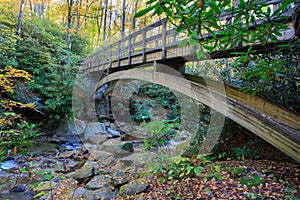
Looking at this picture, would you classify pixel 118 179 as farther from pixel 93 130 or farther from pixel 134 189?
pixel 93 130

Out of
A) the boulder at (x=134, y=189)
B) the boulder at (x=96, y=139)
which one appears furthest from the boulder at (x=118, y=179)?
the boulder at (x=96, y=139)

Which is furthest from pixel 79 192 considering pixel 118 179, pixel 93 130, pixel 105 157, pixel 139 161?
pixel 93 130

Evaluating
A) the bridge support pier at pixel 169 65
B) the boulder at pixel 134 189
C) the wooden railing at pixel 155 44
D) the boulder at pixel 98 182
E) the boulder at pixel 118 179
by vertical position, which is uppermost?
the wooden railing at pixel 155 44

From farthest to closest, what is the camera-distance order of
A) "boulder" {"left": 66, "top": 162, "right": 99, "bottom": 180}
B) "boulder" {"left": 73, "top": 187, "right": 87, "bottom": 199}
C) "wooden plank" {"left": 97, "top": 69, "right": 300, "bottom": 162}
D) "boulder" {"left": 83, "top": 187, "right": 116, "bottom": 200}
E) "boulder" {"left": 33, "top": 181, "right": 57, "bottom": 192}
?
"boulder" {"left": 66, "top": 162, "right": 99, "bottom": 180}
"boulder" {"left": 33, "top": 181, "right": 57, "bottom": 192}
"boulder" {"left": 73, "top": 187, "right": 87, "bottom": 199}
"boulder" {"left": 83, "top": 187, "right": 116, "bottom": 200}
"wooden plank" {"left": 97, "top": 69, "right": 300, "bottom": 162}

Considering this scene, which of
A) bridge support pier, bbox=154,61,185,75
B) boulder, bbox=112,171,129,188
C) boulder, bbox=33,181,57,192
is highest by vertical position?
bridge support pier, bbox=154,61,185,75

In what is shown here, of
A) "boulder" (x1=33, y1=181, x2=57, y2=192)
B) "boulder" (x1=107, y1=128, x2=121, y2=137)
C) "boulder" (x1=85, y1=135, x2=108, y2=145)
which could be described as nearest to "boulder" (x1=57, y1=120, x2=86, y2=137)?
"boulder" (x1=85, y1=135, x2=108, y2=145)

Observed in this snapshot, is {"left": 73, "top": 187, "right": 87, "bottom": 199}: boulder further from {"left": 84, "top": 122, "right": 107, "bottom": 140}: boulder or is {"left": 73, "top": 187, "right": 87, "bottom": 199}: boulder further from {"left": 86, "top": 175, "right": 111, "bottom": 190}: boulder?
{"left": 84, "top": 122, "right": 107, "bottom": 140}: boulder

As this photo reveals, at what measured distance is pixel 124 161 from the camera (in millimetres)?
4969

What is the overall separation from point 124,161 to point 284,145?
3973 mm

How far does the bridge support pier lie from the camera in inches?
147

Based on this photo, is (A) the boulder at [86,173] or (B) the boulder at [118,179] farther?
(A) the boulder at [86,173]

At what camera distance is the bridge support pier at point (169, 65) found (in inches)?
147

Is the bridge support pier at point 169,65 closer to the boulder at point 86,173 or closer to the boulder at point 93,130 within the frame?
the boulder at point 86,173

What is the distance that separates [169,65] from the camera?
12.5 feet
